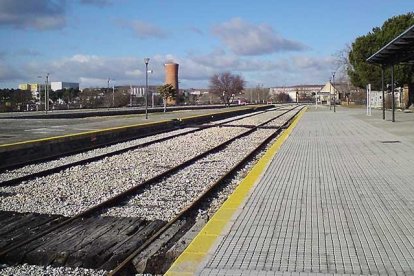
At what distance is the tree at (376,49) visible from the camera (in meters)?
49.3

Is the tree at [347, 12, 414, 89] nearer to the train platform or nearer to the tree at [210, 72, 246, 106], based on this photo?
the train platform

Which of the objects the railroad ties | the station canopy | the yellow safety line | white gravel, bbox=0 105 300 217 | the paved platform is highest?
the station canopy

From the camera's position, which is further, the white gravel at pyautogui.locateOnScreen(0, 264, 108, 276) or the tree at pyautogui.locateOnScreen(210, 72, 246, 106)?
the tree at pyautogui.locateOnScreen(210, 72, 246, 106)

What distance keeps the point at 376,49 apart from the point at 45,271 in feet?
182

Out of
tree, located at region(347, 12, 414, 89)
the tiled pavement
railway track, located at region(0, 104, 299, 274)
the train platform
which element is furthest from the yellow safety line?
tree, located at region(347, 12, 414, 89)

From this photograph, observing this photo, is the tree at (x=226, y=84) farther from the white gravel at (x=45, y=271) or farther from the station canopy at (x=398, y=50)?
the white gravel at (x=45, y=271)

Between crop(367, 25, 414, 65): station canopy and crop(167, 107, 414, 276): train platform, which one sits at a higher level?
crop(367, 25, 414, 65): station canopy

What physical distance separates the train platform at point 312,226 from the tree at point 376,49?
135 feet

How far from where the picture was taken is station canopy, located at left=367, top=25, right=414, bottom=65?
19.6 metres

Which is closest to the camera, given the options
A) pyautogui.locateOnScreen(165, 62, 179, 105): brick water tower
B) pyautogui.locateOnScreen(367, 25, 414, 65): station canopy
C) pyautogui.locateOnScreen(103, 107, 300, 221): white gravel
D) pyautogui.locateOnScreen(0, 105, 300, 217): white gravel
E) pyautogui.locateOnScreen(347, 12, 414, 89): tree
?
pyautogui.locateOnScreen(103, 107, 300, 221): white gravel

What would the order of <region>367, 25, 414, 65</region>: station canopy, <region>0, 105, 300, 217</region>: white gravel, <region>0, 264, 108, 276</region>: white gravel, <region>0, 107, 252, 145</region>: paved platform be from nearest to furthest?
<region>0, 264, 108, 276</region>: white gravel, <region>0, 105, 300, 217</region>: white gravel, <region>367, 25, 414, 65</region>: station canopy, <region>0, 107, 252, 145</region>: paved platform

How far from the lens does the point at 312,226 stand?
242 inches

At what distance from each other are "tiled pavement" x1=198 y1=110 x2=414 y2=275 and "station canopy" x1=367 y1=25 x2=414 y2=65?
380 inches

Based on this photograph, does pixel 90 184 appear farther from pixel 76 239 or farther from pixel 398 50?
pixel 398 50
